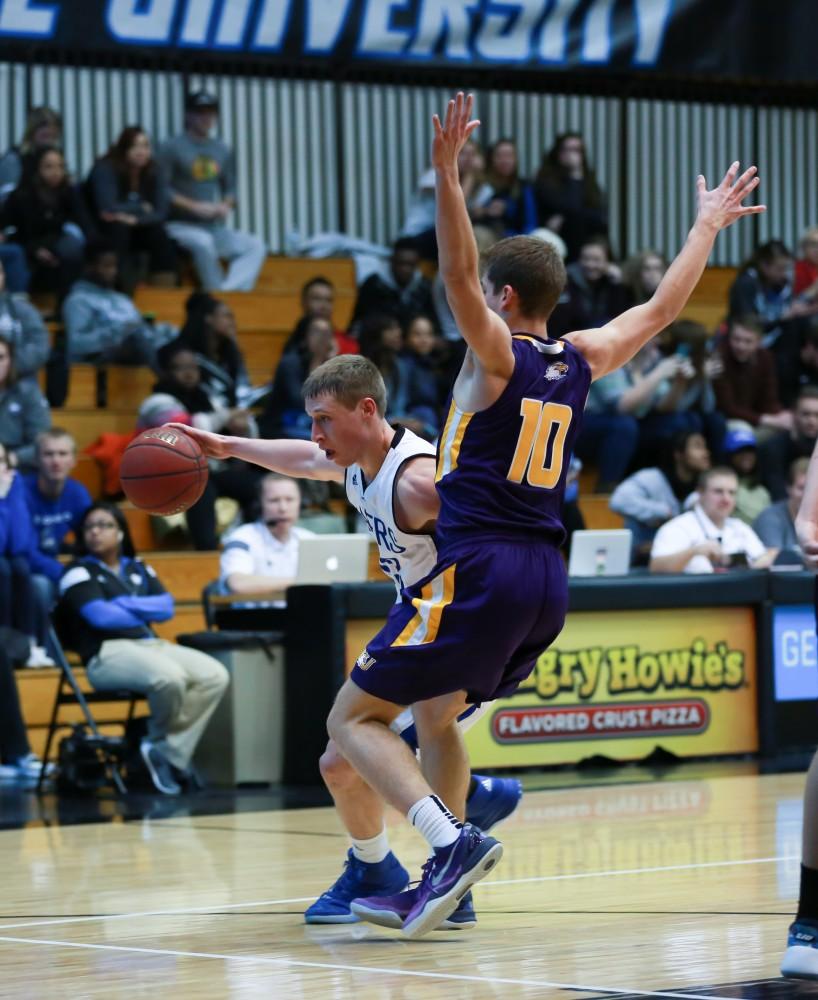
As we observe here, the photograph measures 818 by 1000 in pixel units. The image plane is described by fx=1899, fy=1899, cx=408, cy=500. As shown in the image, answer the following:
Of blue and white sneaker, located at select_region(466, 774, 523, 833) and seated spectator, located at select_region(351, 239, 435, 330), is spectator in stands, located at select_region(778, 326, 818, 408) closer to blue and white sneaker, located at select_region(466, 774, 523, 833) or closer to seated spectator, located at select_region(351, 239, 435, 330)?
seated spectator, located at select_region(351, 239, 435, 330)

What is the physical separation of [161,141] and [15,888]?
10382 millimetres

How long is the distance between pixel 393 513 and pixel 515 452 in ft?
1.74

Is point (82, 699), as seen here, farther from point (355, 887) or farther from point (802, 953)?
point (802, 953)

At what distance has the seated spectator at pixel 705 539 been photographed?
11914 mm

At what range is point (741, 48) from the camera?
54.5 feet

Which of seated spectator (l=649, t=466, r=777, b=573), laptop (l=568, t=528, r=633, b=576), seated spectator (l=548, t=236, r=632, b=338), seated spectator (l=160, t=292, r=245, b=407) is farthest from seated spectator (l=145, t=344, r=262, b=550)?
seated spectator (l=548, t=236, r=632, b=338)

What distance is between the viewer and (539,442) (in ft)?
17.5

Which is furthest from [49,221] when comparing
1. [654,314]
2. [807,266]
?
[654,314]

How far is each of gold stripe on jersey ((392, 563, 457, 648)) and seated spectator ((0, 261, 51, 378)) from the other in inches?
321

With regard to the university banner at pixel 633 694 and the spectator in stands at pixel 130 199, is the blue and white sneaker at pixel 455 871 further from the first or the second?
the spectator in stands at pixel 130 199

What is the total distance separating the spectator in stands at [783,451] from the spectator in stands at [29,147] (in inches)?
234

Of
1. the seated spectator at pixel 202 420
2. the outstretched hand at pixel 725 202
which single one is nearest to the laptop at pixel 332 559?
the seated spectator at pixel 202 420

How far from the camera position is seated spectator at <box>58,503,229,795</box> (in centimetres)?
1045

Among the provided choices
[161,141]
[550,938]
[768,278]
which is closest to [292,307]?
[161,141]
